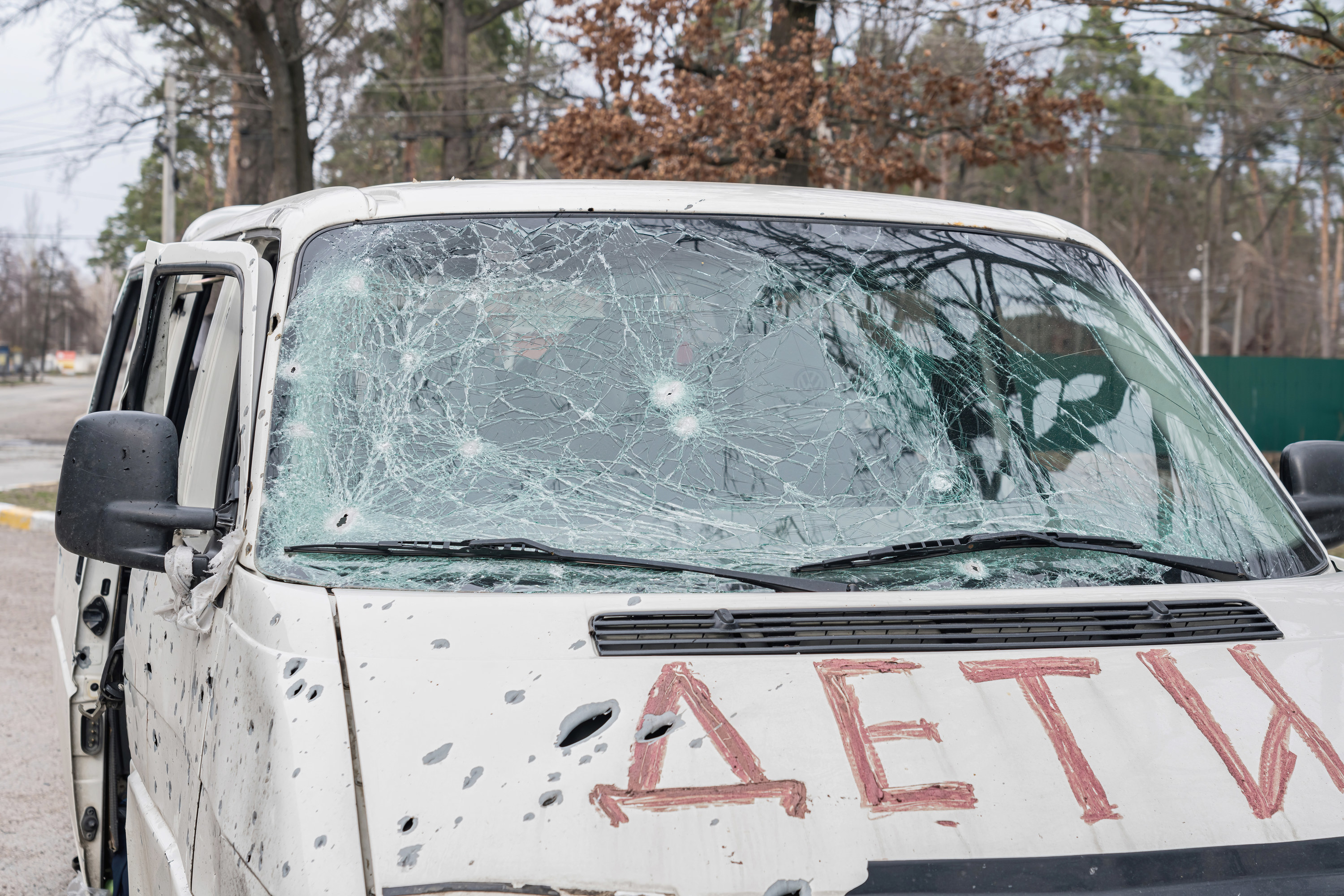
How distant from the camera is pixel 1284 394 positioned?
2477 cm

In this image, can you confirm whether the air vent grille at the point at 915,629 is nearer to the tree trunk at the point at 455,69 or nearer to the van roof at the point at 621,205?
the van roof at the point at 621,205

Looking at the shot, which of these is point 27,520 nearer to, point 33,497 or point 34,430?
point 33,497

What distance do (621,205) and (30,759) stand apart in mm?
4251

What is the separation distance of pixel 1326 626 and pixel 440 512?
156 centimetres

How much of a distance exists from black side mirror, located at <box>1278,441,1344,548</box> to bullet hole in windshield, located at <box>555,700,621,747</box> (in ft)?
5.72

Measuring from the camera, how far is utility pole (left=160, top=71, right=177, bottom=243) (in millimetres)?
24828

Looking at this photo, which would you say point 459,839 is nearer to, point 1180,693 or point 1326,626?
point 1180,693

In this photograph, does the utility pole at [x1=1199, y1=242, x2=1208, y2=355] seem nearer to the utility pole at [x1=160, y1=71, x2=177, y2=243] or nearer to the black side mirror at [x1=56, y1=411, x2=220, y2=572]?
the utility pole at [x1=160, y1=71, x2=177, y2=243]

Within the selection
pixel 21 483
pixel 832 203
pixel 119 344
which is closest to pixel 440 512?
pixel 832 203

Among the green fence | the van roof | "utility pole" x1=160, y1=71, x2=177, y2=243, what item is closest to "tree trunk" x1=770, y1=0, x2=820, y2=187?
the van roof

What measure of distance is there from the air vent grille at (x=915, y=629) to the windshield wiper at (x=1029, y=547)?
19 cm

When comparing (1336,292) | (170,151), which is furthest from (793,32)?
(1336,292)

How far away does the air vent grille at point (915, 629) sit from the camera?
187 centimetres

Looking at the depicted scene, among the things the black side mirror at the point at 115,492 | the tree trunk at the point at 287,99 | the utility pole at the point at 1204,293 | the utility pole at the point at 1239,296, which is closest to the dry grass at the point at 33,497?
the tree trunk at the point at 287,99
